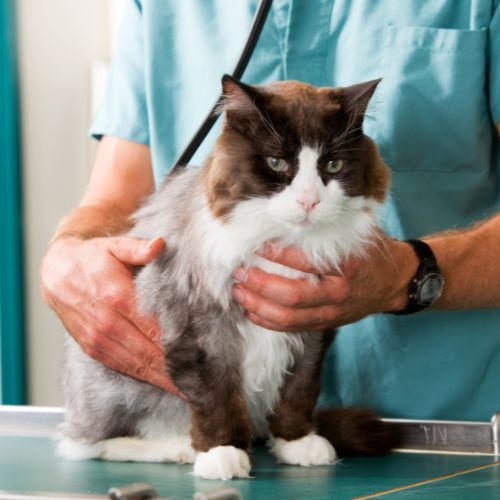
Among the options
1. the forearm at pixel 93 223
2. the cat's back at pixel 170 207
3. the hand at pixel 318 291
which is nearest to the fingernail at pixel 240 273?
the hand at pixel 318 291

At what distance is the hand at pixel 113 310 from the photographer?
1403 millimetres

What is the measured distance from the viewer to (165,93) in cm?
183

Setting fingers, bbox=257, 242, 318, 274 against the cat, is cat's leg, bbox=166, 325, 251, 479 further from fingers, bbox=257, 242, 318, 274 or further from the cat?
fingers, bbox=257, 242, 318, 274

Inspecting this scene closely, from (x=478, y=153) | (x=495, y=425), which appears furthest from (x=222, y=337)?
(x=478, y=153)

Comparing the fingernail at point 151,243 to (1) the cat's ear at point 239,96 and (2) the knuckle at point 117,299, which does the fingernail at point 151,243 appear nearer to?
(2) the knuckle at point 117,299

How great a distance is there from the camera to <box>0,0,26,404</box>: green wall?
3189mm

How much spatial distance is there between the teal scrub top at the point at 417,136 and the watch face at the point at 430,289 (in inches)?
9.0

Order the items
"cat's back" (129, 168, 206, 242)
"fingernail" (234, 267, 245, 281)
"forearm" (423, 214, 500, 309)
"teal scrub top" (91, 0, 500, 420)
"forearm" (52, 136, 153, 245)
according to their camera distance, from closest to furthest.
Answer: "fingernail" (234, 267, 245, 281) → "cat's back" (129, 168, 206, 242) → "forearm" (423, 214, 500, 309) → "teal scrub top" (91, 0, 500, 420) → "forearm" (52, 136, 153, 245)

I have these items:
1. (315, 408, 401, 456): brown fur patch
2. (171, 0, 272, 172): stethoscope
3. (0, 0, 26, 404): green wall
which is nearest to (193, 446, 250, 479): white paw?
(315, 408, 401, 456): brown fur patch

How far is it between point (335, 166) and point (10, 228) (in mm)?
2256

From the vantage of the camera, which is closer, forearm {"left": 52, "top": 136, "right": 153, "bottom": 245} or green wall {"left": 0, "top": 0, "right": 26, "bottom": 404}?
forearm {"left": 52, "top": 136, "right": 153, "bottom": 245}

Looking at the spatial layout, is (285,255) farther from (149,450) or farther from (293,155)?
(149,450)

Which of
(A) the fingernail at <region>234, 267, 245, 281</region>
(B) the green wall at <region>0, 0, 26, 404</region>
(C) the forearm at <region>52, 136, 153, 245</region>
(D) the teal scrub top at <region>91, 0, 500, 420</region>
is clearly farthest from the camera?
(B) the green wall at <region>0, 0, 26, 404</region>

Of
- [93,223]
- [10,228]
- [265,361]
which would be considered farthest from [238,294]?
[10,228]
